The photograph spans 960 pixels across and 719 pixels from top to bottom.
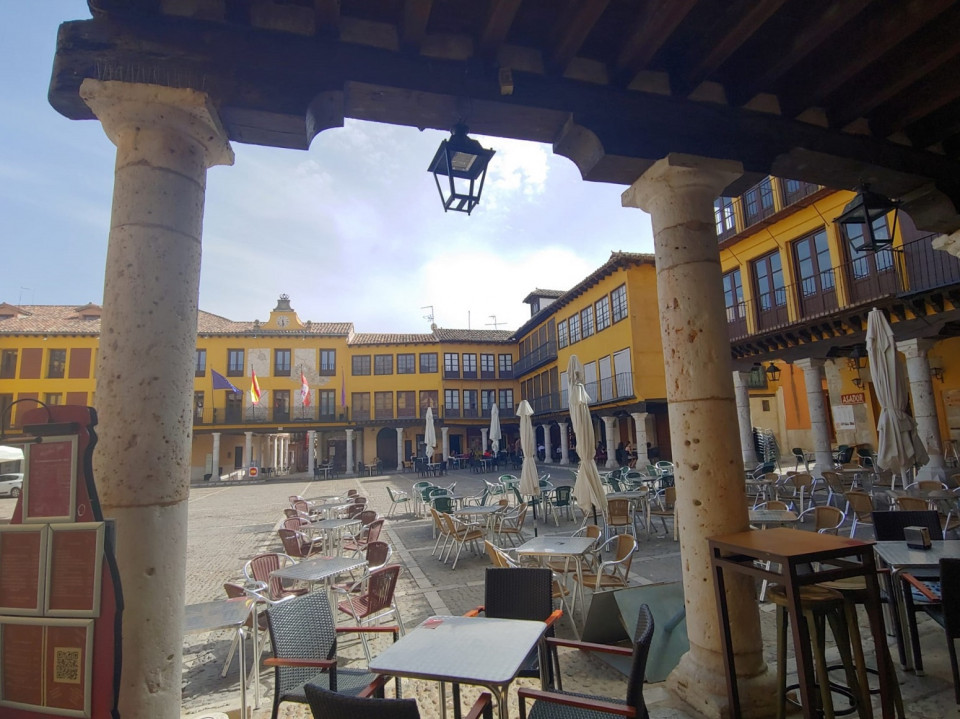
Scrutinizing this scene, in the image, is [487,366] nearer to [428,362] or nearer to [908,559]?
[428,362]

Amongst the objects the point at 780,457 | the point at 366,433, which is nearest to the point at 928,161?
the point at 780,457

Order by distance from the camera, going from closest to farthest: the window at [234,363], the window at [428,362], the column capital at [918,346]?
the column capital at [918,346]
the window at [234,363]
the window at [428,362]

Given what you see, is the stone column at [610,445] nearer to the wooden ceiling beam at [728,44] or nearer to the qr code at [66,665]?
the wooden ceiling beam at [728,44]

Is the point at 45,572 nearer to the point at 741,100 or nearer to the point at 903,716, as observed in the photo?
the point at 903,716

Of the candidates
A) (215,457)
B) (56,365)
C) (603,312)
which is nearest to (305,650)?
(603,312)

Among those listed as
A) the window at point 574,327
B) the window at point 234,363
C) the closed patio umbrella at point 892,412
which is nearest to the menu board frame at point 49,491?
the closed patio umbrella at point 892,412

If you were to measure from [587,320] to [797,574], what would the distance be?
2112 cm

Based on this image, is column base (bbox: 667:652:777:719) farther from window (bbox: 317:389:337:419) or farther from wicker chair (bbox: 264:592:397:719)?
window (bbox: 317:389:337:419)

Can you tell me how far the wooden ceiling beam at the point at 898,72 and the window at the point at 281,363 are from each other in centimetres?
3290

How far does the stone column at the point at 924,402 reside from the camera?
34.6 ft

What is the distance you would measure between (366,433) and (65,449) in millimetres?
33077

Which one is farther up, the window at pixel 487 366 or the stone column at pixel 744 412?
the window at pixel 487 366

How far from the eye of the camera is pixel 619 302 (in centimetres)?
1994

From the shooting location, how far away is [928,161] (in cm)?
372
